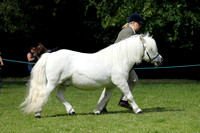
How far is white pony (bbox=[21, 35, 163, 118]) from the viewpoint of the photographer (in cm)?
830

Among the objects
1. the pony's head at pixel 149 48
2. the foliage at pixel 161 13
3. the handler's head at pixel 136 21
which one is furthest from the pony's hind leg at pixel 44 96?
the foliage at pixel 161 13

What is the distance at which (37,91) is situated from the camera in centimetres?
834

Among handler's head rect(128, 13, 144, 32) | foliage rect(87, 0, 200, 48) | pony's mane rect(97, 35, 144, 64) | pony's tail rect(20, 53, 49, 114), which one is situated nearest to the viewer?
pony's tail rect(20, 53, 49, 114)

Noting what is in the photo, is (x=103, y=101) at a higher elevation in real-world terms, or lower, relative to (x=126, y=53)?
lower

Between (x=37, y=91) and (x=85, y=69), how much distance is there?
1.18 meters

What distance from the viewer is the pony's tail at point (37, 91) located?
8.23 meters

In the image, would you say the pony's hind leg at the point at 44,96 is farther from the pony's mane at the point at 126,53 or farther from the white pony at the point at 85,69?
the pony's mane at the point at 126,53

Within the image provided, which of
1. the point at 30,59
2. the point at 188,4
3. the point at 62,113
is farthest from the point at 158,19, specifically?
the point at 62,113

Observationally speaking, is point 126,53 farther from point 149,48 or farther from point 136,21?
point 136,21

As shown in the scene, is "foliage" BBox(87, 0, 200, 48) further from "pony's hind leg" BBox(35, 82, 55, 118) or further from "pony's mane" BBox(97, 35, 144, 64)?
"pony's hind leg" BBox(35, 82, 55, 118)

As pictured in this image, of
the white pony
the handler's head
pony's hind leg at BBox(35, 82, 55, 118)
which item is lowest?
pony's hind leg at BBox(35, 82, 55, 118)

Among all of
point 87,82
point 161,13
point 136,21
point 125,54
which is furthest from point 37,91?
point 161,13

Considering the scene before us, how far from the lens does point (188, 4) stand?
22.1 metres

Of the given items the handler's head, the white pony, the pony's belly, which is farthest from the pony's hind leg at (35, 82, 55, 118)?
the handler's head
